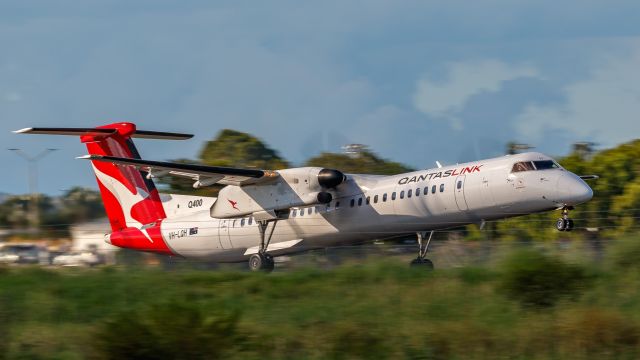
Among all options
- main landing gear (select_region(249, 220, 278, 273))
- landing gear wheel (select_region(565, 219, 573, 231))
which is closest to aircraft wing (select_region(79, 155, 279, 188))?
main landing gear (select_region(249, 220, 278, 273))

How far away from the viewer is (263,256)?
78.5ft

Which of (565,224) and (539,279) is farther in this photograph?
(565,224)

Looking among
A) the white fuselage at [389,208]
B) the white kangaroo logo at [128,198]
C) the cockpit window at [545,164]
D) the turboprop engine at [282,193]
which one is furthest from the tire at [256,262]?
the cockpit window at [545,164]

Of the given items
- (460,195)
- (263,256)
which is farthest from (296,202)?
(460,195)

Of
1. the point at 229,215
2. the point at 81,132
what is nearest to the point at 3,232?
the point at 81,132

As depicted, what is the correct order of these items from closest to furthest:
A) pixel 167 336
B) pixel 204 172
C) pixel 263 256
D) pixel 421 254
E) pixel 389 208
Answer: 1. pixel 167 336
2. pixel 421 254
3. pixel 389 208
4. pixel 204 172
5. pixel 263 256

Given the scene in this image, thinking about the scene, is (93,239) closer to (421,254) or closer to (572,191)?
(421,254)

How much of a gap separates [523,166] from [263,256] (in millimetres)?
6783

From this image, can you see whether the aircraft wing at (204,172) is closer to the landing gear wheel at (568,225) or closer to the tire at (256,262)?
the tire at (256,262)

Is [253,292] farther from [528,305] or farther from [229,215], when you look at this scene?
[229,215]

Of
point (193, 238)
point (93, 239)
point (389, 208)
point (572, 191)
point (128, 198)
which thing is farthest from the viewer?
point (93, 239)

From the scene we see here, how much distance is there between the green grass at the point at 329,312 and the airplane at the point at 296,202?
Result: 321 centimetres

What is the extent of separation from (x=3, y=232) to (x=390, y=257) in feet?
33.9

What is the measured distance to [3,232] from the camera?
79.5 ft
